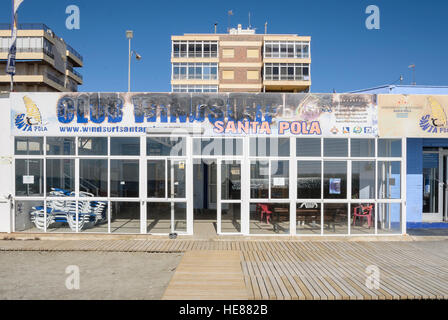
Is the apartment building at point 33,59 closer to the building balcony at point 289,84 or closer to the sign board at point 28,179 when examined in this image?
the building balcony at point 289,84

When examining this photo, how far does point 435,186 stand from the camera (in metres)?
10.1

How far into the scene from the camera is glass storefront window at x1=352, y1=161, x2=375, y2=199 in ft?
27.8

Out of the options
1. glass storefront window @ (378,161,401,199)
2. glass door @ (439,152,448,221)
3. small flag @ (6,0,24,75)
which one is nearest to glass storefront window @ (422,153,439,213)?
glass door @ (439,152,448,221)

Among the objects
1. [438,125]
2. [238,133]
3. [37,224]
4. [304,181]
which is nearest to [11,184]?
[37,224]

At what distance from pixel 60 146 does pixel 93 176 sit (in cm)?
128

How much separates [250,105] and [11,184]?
6737 mm

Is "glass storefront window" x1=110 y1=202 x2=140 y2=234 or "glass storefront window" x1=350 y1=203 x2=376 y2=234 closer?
"glass storefront window" x1=350 y1=203 x2=376 y2=234

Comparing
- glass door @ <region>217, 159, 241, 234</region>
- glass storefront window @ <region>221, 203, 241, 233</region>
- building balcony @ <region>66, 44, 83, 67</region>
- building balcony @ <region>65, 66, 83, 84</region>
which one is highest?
building balcony @ <region>66, 44, 83, 67</region>

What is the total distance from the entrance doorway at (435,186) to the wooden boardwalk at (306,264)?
9.17 feet

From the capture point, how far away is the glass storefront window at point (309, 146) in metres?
8.47

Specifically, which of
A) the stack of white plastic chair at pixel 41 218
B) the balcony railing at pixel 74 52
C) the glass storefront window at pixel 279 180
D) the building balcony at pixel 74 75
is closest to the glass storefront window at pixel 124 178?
the stack of white plastic chair at pixel 41 218

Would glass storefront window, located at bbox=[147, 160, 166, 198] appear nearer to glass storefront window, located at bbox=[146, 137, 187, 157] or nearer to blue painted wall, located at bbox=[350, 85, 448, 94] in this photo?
glass storefront window, located at bbox=[146, 137, 187, 157]

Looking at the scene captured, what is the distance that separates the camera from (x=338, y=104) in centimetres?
841

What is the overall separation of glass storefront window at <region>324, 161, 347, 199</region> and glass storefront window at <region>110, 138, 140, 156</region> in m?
5.09
